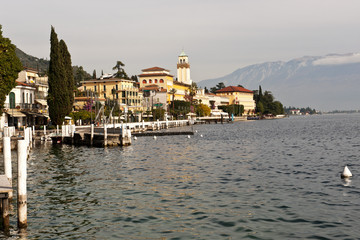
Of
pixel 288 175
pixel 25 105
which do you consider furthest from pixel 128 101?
pixel 288 175

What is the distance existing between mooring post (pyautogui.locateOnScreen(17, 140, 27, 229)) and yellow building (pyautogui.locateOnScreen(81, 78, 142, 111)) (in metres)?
124

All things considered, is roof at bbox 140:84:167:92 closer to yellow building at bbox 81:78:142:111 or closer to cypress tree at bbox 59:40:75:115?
yellow building at bbox 81:78:142:111

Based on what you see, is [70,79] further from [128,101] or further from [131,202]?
[128,101]

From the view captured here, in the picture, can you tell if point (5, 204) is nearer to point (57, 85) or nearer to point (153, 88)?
point (57, 85)

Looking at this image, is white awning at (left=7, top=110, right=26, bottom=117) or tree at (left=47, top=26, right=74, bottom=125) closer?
tree at (left=47, top=26, right=74, bottom=125)

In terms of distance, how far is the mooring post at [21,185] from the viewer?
1468cm

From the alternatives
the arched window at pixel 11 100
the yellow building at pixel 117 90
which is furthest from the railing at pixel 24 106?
the yellow building at pixel 117 90

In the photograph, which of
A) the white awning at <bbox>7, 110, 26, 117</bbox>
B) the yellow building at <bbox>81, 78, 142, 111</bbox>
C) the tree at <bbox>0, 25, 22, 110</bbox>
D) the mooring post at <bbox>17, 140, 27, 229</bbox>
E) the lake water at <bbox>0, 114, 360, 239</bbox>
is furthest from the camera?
the yellow building at <bbox>81, 78, 142, 111</bbox>

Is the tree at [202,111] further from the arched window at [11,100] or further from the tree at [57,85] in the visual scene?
the tree at [57,85]

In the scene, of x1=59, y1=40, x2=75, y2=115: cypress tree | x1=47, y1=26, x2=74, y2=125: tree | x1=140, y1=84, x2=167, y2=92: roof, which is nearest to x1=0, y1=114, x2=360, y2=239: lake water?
x1=47, y1=26, x2=74, y2=125: tree

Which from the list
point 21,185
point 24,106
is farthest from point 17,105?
point 21,185

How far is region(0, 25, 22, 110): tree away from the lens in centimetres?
4581

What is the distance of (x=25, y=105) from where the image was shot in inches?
2832

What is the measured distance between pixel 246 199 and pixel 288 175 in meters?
8.11
